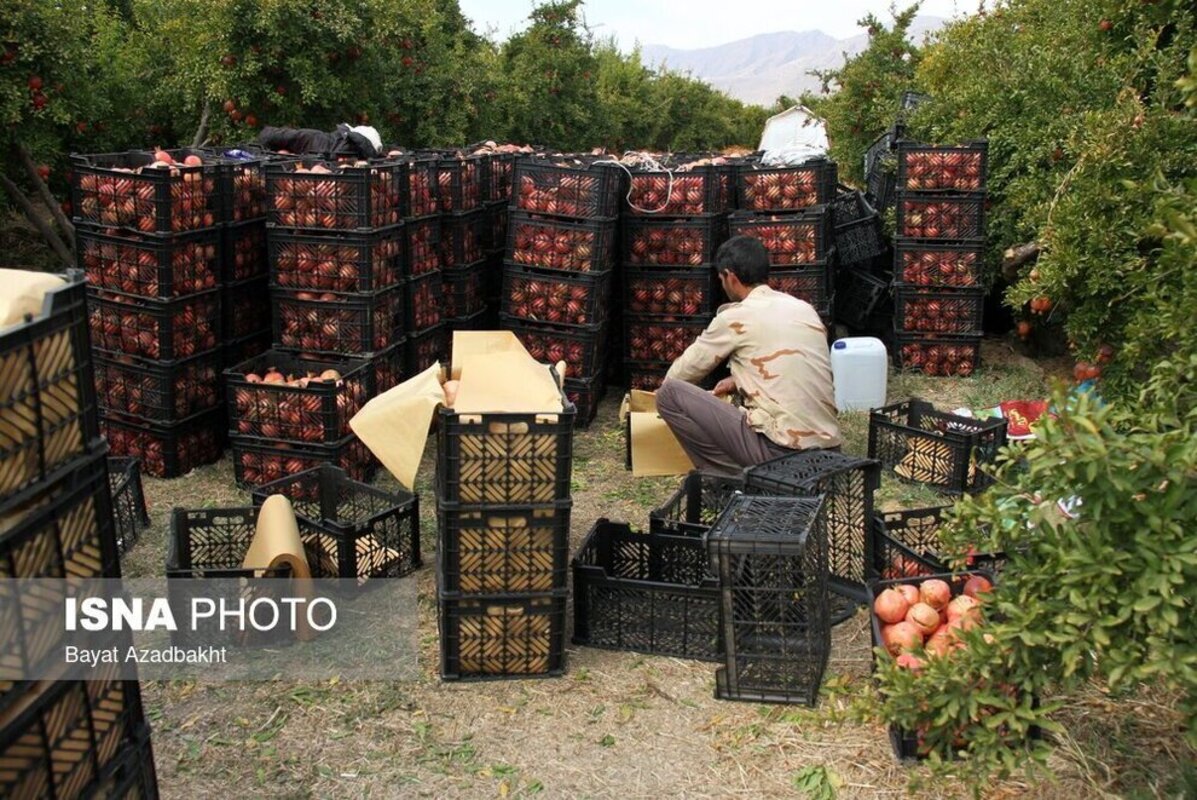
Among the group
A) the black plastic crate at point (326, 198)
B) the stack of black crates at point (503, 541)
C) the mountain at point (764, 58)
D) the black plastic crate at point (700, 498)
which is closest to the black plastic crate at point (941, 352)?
the black plastic crate at point (700, 498)

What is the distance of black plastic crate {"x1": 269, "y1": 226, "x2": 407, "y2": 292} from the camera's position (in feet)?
22.6

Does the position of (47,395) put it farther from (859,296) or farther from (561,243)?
(859,296)

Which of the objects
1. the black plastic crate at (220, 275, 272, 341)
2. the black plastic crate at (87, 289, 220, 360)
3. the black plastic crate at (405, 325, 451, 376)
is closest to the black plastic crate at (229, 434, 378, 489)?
the black plastic crate at (87, 289, 220, 360)

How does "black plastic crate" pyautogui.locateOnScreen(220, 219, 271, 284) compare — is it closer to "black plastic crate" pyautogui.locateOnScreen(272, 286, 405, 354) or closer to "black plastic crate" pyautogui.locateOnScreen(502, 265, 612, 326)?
"black plastic crate" pyautogui.locateOnScreen(272, 286, 405, 354)

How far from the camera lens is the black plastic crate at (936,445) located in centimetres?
661

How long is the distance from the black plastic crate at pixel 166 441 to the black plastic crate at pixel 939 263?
5.74m

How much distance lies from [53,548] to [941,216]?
26.8ft

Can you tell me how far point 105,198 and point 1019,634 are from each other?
227 inches

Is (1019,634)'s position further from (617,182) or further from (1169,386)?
(617,182)

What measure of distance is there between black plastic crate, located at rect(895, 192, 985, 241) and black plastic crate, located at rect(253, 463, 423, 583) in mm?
5396

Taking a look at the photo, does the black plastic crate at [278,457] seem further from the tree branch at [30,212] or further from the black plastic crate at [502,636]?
the tree branch at [30,212]

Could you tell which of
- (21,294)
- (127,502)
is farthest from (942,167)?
(21,294)

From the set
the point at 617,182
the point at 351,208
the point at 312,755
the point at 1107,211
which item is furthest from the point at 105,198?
the point at 1107,211

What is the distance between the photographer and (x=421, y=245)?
7.77 m
